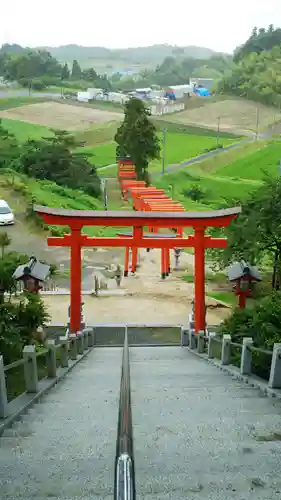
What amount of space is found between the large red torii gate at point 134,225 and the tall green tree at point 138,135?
29067 millimetres

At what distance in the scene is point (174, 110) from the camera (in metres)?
104

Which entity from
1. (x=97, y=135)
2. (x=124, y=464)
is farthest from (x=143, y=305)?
(x=97, y=135)

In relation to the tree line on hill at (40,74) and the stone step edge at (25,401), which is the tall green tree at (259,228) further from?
the tree line on hill at (40,74)

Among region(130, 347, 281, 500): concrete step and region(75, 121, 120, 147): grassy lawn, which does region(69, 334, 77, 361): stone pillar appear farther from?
region(75, 121, 120, 147): grassy lawn

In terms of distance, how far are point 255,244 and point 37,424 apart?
42.8 ft

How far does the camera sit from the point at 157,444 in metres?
4.55

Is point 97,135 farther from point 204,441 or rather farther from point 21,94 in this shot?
point 204,441

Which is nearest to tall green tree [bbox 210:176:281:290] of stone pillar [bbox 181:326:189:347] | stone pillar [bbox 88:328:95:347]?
stone pillar [bbox 181:326:189:347]

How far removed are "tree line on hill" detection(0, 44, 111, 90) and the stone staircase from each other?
11863 cm

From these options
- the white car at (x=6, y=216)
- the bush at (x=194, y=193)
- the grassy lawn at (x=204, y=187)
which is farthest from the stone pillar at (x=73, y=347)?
the bush at (x=194, y=193)

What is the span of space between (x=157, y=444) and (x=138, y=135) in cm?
3895

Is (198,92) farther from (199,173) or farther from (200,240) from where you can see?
(200,240)

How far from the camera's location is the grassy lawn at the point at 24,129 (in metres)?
71.7

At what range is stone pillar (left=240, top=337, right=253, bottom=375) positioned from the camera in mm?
7555
